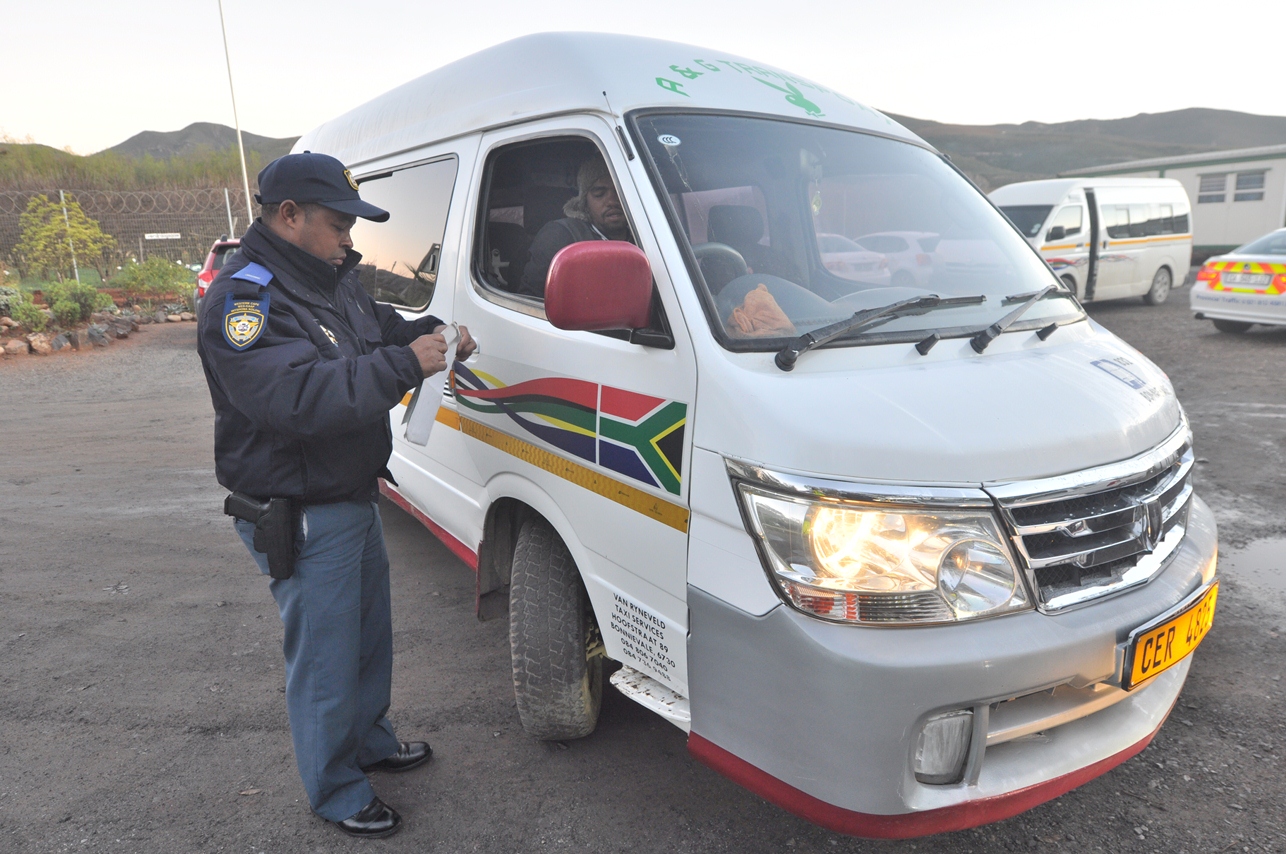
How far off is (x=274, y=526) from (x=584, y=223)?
131 cm

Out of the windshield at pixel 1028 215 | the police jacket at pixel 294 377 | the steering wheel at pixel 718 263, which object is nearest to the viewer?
the police jacket at pixel 294 377

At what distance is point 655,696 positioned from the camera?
2.24 meters

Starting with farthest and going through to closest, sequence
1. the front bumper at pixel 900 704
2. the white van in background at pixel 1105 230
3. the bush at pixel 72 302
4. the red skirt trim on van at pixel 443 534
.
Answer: the white van in background at pixel 1105 230 → the bush at pixel 72 302 → the red skirt trim on van at pixel 443 534 → the front bumper at pixel 900 704

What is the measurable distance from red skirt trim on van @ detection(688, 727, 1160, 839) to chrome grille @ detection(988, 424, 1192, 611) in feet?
1.45

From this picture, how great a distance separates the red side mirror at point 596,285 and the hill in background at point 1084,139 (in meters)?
58.3

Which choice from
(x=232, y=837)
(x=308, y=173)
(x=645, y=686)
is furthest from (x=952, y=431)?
(x=232, y=837)

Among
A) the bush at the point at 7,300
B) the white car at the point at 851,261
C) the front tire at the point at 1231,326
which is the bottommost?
the front tire at the point at 1231,326

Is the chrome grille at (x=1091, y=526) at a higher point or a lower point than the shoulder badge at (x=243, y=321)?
lower

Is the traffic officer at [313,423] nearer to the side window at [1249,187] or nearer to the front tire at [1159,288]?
the front tire at [1159,288]

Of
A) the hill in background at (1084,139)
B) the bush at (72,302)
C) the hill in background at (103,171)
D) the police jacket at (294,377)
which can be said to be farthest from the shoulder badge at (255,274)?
the hill in background at (1084,139)

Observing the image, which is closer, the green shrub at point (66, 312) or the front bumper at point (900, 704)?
the front bumper at point (900, 704)

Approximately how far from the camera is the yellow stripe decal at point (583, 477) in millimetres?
2082

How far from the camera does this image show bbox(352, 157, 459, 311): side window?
3396mm

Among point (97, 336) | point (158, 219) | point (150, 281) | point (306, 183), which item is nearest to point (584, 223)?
point (306, 183)
